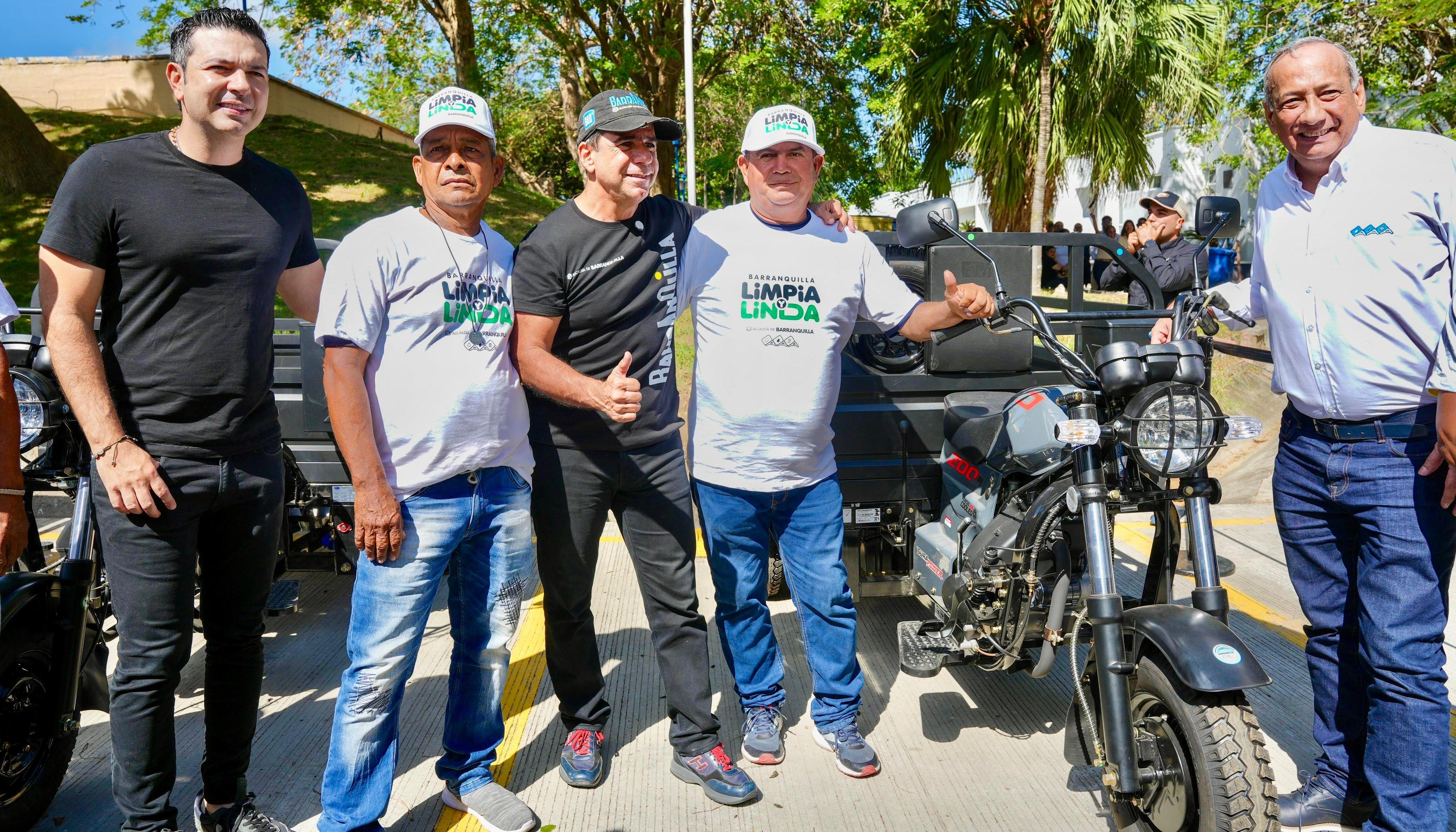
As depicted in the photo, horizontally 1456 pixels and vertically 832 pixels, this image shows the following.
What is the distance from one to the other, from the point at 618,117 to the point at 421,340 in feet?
→ 2.88

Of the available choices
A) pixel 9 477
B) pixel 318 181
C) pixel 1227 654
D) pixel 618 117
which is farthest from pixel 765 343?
pixel 318 181

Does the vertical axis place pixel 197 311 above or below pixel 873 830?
above

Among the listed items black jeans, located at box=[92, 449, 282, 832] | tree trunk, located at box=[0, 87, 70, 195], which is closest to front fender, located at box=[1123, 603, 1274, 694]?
black jeans, located at box=[92, 449, 282, 832]

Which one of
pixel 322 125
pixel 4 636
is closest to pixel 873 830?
pixel 4 636

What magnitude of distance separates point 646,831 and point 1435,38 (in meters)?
17.2

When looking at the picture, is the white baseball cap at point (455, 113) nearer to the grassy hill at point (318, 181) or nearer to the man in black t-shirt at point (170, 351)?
the man in black t-shirt at point (170, 351)

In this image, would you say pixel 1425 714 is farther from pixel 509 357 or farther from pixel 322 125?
pixel 322 125

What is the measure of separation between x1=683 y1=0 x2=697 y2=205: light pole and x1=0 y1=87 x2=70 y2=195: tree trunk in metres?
8.51

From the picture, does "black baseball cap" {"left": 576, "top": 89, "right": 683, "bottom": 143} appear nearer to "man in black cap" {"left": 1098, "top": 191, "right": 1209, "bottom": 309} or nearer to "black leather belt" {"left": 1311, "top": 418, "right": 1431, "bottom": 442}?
"black leather belt" {"left": 1311, "top": 418, "right": 1431, "bottom": 442}

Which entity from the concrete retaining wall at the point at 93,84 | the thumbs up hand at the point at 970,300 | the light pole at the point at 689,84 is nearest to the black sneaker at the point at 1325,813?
the thumbs up hand at the point at 970,300

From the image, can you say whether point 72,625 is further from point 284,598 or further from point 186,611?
point 284,598

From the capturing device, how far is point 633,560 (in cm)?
318

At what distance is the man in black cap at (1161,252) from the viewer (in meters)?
5.89

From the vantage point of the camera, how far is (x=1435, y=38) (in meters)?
14.7
